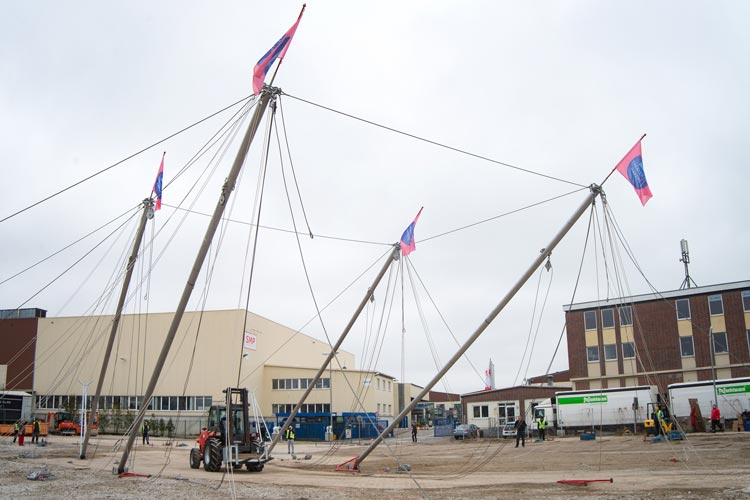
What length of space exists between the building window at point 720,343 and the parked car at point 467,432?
21436mm

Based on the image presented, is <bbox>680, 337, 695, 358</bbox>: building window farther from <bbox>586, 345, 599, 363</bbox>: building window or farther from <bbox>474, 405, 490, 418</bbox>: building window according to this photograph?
<bbox>474, 405, 490, 418</bbox>: building window

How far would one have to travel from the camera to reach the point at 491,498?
17422 mm

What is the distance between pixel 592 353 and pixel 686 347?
8311 mm

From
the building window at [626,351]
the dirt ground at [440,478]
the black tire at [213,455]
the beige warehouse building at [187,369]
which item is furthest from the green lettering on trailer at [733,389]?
the black tire at [213,455]

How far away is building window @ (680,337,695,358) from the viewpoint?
56.9 metres

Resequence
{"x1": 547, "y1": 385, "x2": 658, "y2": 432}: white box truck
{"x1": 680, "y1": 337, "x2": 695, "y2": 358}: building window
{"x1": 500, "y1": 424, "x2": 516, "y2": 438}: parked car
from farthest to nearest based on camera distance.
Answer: {"x1": 680, "y1": 337, "x2": 695, "y2": 358}: building window
{"x1": 500, "y1": 424, "x2": 516, "y2": 438}: parked car
{"x1": 547, "y1": 385, "x2": 658, "y2": 432}: white box truck

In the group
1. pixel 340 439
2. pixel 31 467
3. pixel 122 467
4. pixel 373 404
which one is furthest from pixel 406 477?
pixel 373 404

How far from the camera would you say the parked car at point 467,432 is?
58.8 m

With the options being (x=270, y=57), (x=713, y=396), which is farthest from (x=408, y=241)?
(x=713, y=396)

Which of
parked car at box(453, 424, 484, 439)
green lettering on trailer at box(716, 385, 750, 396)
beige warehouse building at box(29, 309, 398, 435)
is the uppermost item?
beige warehouse building at box(29, 309, 398, 435)

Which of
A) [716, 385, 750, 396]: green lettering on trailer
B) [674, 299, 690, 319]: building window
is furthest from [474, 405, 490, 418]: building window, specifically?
[716, 385, 750, 396]: green lettering on trailer

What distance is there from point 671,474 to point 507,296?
7917 mm

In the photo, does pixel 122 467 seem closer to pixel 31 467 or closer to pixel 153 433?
pixel 31 467

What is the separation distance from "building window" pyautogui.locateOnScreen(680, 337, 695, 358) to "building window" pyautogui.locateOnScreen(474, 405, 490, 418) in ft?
64.2
